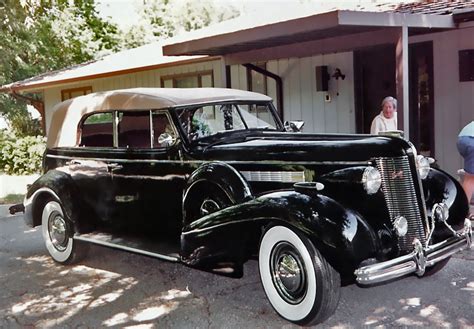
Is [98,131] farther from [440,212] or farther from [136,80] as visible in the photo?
[136,80]

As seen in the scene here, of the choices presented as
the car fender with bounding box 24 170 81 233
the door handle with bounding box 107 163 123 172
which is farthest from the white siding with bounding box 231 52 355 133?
the car fender with bounding box 24 170 81 233

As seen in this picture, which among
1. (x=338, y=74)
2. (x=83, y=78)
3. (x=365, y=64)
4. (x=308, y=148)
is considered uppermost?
(x=83, y=78)

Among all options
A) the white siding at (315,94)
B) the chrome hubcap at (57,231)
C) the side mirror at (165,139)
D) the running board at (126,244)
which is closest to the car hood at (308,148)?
the side mirror at (165,139)

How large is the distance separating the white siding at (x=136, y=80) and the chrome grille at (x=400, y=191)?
780cm

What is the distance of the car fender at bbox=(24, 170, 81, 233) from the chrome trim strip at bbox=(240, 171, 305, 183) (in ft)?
6.82

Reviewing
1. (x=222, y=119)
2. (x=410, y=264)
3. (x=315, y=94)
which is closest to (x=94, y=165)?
(x=222, y=119)

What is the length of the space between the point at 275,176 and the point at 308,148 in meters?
0.38

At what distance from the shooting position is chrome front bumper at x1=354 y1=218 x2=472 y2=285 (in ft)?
12.2

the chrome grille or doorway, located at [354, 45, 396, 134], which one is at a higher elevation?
doorway, located at [354, 45, 396, 134]

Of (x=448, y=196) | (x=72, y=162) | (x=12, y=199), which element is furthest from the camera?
(x=12, y=199)

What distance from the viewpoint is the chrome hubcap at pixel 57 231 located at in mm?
6238

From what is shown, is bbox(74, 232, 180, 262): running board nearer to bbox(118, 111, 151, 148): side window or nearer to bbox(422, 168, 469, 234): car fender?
bbox(118, 111, 151, 148): side window

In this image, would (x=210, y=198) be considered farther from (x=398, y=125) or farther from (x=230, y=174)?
(x=398, y=125)

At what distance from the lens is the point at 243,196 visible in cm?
468
